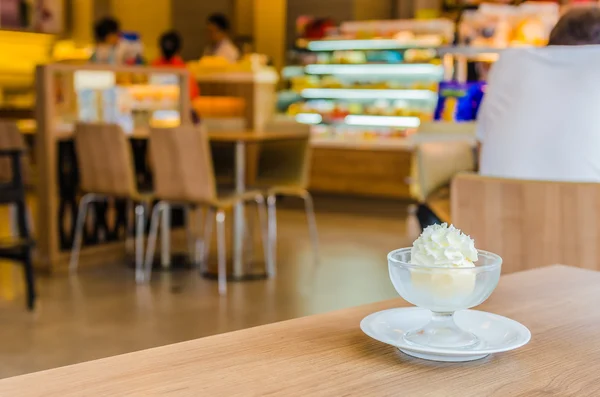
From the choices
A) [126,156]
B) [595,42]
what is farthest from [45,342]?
[595,42]

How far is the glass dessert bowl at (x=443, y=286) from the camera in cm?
110

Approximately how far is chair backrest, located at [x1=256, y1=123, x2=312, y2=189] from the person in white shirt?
2.70m

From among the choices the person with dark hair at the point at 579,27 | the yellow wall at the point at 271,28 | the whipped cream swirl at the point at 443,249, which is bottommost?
the whipped cream swirl at the point at 443,249

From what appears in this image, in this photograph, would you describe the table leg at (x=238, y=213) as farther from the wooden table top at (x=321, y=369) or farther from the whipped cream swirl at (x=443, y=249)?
the whipped cream swirl at (x=443, y=249)

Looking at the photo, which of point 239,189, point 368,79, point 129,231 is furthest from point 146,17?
point 239,189

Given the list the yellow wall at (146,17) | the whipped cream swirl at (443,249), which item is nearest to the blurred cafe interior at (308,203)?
the whipped cream swirl at (443,249)

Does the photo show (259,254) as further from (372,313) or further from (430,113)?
(372,313)

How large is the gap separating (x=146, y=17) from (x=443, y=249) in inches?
478

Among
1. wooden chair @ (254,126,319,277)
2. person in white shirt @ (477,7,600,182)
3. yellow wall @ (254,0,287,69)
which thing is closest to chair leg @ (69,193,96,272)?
wooden chair @ (254,126,319,277)

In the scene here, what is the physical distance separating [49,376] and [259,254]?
15.4 ft

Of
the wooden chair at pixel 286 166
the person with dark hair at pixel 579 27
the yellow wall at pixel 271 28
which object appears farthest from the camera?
the yellow wall at pixel 271 28

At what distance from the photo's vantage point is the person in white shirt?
8.93 feet

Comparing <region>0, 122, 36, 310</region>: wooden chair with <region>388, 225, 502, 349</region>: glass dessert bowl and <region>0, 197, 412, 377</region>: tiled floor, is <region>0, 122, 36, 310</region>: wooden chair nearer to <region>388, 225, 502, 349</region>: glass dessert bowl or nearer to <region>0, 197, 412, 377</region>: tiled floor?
<region>0, 197, 412, 377</region>: tiled floor

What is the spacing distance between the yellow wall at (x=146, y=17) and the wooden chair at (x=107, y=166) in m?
7.72
